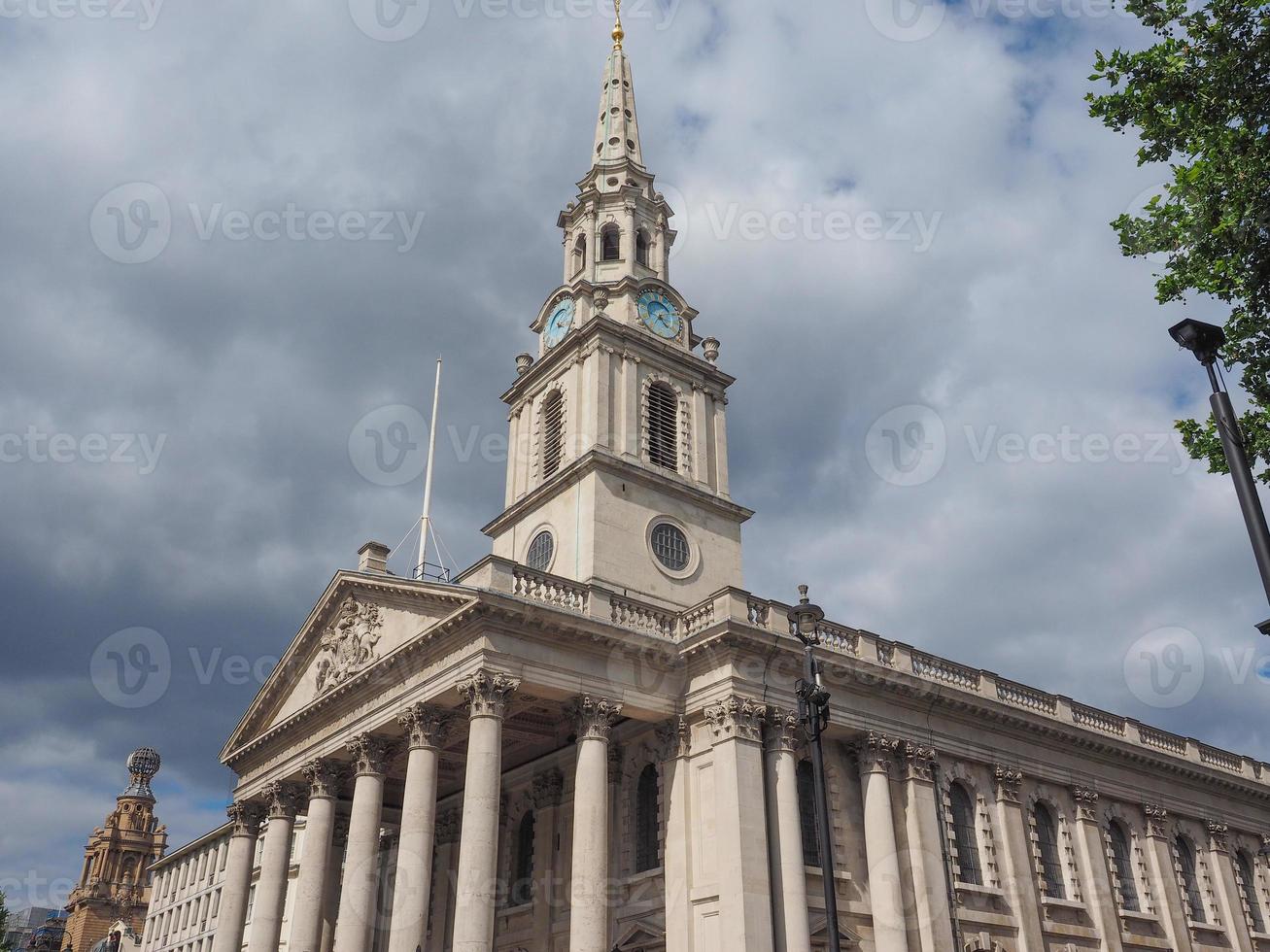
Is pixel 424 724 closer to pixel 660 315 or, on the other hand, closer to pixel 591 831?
pixel 591 831

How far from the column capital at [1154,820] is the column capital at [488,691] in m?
26.1

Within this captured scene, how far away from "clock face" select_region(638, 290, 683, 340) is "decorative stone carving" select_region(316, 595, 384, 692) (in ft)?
55.8

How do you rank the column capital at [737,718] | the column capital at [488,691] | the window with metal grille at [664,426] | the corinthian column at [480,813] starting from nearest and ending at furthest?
the corinthian column at [480,813]
the column capital at [488,691]
the column capital at [737,718]
the window with metal grille at [664,426]

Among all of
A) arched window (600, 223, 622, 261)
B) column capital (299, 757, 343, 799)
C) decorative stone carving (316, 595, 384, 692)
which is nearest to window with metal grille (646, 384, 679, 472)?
arched window (600, 223, 622, 261)

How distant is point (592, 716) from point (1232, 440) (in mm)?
19378

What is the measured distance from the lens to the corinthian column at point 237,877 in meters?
34.5

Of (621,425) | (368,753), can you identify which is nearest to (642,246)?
(621,425)

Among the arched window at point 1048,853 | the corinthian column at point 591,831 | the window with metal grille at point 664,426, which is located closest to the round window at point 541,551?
the window with metal grille at point 664,426

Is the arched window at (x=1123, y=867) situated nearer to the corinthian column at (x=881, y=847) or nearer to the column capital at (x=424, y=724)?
the corinthian column at (x=881, y=847)

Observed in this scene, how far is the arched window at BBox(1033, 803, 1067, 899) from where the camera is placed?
34.7 meters

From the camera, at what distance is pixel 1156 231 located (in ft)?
57.7

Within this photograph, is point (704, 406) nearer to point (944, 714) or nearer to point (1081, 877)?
point (944, 714)

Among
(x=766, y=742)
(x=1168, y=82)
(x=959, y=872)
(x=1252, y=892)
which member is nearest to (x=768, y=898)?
(x=766, y=742)

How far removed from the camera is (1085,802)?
1453 inches
